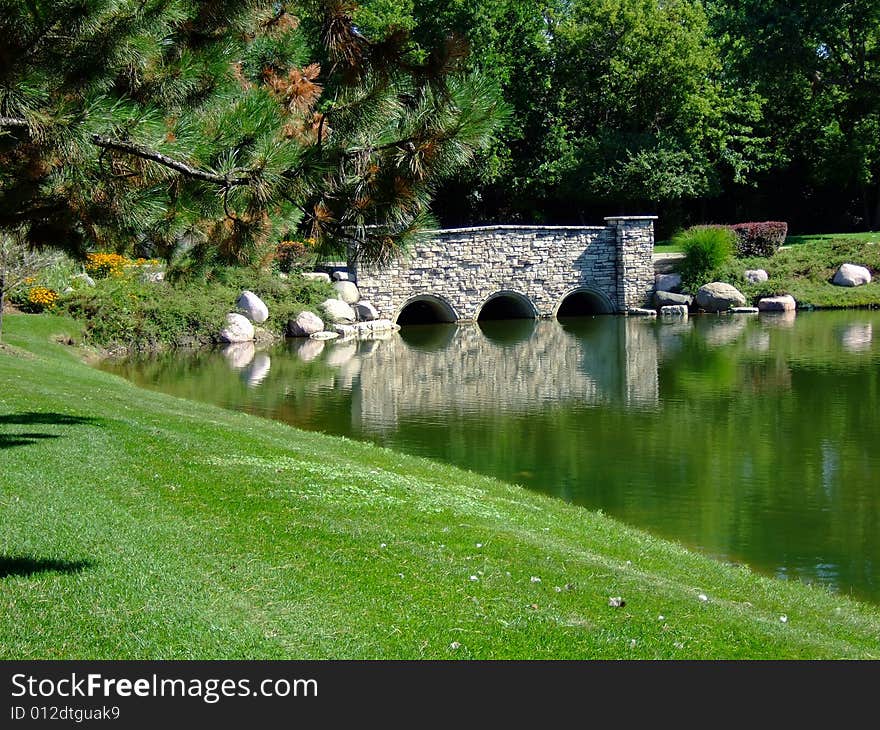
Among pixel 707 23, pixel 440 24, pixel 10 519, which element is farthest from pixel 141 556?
pixel 707 23

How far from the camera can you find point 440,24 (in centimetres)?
3847

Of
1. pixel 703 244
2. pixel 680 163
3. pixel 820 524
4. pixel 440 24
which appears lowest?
pixel 820 524

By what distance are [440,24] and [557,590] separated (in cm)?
3476

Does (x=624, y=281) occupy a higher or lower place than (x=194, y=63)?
lower

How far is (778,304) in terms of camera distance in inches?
1323

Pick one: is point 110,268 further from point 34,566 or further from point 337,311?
point 34,566

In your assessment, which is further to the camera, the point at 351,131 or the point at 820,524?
the point at 820,524

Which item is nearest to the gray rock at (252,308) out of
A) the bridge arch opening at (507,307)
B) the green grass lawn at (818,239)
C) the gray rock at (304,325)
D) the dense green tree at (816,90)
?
the gray rock at (304,325)

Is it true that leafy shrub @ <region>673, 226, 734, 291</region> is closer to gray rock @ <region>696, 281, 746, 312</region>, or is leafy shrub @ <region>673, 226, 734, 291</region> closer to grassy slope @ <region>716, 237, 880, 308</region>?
grassy slope @ <region>716, 237, 880, 308</region>

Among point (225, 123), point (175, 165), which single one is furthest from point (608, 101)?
point (175, 165)

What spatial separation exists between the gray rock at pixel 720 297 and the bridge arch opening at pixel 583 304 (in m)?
3.12

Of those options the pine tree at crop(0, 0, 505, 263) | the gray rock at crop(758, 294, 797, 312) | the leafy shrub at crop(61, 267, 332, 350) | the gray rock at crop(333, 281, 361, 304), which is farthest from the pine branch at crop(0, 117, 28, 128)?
the gray rock at crop(758, 294, 797, 312)

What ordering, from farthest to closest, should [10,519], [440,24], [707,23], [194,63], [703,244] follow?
[707,23], [440,24], [703,244], [194,63], [10,519]

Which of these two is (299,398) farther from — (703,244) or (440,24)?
(440,24)
